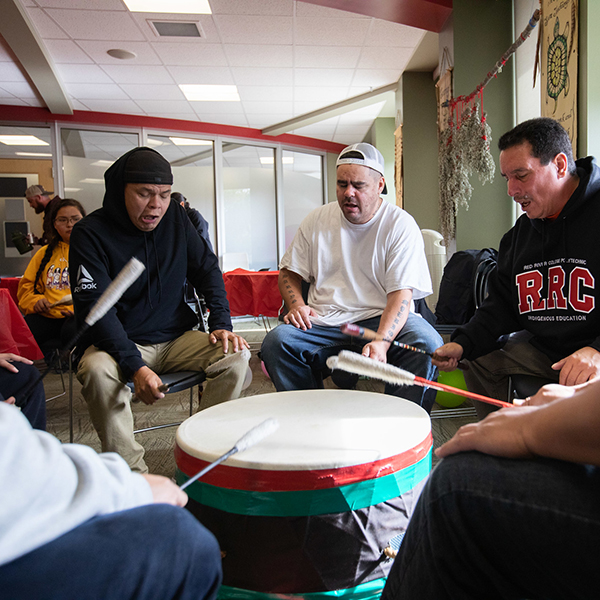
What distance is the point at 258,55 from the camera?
17.1 feet

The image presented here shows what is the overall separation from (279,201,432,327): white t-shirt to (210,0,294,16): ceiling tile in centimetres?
292

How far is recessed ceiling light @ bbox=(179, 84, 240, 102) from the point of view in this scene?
622 centimetres

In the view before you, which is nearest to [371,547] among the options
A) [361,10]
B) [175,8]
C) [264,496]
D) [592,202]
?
[264,496]

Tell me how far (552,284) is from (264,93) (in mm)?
5745

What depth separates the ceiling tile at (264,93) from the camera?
6.21m

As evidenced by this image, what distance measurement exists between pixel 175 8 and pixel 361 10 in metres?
1.64

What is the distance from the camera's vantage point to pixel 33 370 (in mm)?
1781

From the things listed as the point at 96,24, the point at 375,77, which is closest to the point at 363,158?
the point at 96,24

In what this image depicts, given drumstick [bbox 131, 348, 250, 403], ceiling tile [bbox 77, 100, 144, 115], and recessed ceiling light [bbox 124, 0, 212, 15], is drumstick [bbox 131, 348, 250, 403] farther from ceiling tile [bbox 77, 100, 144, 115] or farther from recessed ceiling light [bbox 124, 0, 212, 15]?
ceiling tile [bbox 77, 100, 144, 115]

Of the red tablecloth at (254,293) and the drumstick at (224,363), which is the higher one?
the red tablecloth at (254,293)

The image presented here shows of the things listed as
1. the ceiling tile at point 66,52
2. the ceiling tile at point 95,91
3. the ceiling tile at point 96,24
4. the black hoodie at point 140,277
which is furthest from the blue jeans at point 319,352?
the ceiling tile at point 95,91

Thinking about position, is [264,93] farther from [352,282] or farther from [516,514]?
A: [516,514]

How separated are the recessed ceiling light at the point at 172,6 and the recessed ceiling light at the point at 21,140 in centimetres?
366

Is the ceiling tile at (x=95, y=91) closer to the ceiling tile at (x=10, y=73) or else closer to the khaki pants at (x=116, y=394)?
the ceiling tile at (x=10, y=73)
